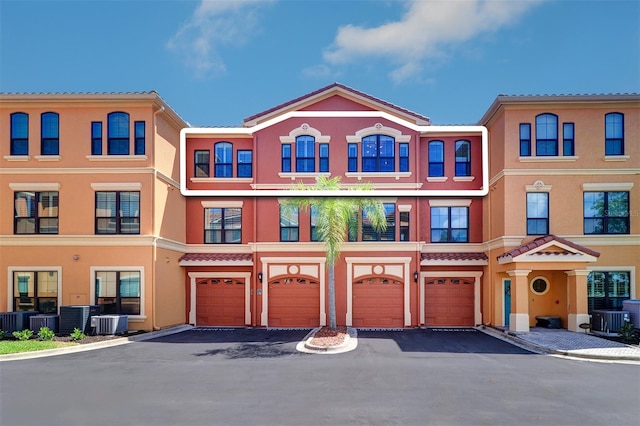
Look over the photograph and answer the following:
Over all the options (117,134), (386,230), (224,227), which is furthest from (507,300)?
(117,134)

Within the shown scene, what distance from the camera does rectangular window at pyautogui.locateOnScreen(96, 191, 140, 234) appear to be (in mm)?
18422

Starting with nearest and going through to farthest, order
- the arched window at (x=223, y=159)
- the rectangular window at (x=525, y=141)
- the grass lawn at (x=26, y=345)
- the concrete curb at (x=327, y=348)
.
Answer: the grass lawn at (x=26, y=345) < the concrete curb at (x=327, y=348) < the rectangular window at (x=525, y=141) < the arched window at (x=223, y=159)

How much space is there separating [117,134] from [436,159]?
14.3 m

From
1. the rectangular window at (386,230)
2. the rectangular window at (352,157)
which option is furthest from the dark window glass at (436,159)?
the rectangular window at (352,157)

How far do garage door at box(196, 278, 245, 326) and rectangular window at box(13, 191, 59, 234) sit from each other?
6.88 m

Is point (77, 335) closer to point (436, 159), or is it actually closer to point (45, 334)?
point (45, 334)

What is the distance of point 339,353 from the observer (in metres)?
14.2

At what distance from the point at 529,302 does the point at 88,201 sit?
19.1m

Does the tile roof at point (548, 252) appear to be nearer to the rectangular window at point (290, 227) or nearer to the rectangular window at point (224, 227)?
the rectangular window at point (290, 227)

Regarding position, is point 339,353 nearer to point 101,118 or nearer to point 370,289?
point 370,289

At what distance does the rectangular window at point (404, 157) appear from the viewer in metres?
20.8

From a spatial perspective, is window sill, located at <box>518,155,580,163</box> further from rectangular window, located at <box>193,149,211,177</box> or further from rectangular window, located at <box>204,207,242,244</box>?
rectangular window, located at <box>193,149,211,177</box>

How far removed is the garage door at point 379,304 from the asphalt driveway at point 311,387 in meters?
5.59

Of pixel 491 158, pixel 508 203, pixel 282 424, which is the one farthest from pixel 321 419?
pixel 491 158
